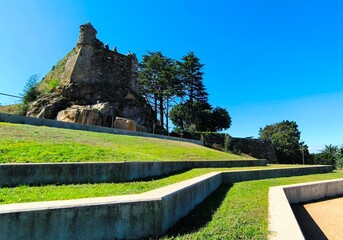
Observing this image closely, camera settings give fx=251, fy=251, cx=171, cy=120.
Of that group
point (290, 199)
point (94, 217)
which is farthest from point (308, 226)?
point (94, 217)

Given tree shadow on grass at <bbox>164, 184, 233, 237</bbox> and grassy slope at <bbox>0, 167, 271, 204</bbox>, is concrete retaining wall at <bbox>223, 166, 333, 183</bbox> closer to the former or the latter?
tree shadow on grass at <bbox>164, 184, 233, 237</bbox>

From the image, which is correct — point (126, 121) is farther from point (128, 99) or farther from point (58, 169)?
point (58, 169)

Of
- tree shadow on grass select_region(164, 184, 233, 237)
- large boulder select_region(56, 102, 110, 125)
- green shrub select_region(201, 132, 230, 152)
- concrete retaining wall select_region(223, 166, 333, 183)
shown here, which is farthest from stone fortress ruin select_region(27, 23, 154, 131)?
tree shadow on grass select_region(164, 184, 233, 237)

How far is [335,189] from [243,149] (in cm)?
2190

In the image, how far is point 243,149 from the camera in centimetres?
3266

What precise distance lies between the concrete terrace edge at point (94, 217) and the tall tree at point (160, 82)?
32285 millimetres

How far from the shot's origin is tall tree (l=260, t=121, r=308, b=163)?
36.6 metres

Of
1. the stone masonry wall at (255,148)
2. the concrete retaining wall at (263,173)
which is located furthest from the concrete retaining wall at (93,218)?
the stone masonry wall at (255,148)

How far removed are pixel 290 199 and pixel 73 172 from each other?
22.9ft

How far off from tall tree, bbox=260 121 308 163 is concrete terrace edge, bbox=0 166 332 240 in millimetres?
35137

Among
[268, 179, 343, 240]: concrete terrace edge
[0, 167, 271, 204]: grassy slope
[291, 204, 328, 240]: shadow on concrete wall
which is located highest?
[0, 167, 271, 204]: grassy slope

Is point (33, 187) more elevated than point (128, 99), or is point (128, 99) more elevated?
point (128, 99)

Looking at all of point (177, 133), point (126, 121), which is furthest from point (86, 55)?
point (177, 133)

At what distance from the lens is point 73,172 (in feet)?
20.3
